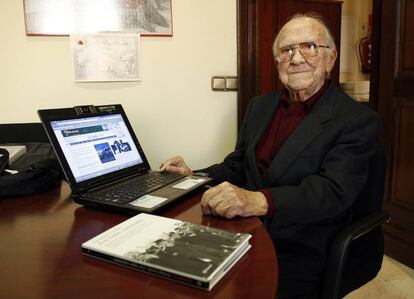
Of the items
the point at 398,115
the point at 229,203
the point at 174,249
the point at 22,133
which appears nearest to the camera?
the point at 174,249

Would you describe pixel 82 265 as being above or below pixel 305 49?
below

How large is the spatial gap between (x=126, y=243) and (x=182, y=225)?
0.13 metres

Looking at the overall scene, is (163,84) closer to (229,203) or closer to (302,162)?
(302,162)

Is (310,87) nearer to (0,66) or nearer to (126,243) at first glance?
(126,243)

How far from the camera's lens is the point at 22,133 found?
1632 mm

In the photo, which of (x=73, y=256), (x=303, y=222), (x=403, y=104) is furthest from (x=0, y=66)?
(x=403, y=104)

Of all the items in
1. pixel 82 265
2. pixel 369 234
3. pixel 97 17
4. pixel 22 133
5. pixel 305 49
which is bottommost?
pixel 369 234

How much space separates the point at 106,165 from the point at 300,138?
0.62m

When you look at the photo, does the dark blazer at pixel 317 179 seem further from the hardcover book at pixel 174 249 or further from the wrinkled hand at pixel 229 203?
the hardcover book at pixel 174 249

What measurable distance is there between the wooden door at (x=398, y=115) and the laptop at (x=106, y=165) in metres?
1.60

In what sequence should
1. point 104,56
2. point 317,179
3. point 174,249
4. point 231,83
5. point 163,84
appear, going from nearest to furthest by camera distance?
point 174,249, point 317,179, point 104,56, point 163,84, point 231,83

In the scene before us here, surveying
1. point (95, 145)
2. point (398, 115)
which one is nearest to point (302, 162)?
point (95, 145)

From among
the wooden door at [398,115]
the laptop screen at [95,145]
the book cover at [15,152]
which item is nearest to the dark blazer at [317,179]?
the laptop screen at [95,145]

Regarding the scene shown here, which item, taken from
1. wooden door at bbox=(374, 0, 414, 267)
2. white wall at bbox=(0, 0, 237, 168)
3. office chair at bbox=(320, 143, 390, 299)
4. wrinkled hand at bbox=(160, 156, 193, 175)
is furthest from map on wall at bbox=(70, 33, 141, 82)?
wooden door at bbox=(374, 0, 414, 267)
